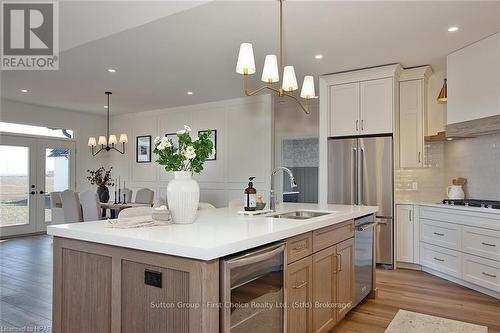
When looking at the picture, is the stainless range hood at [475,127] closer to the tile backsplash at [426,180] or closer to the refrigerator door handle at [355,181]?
the tile backsplash at [426,180]

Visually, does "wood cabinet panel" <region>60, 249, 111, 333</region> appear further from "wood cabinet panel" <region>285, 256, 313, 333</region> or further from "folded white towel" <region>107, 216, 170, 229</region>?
"wood cabinet panel" <region>285, 256, 313, 333</region>

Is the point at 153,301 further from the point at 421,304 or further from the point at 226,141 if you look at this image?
the point at 226,141

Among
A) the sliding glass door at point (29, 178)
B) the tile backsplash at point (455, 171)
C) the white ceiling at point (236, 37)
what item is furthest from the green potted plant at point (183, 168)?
the sliding glass door at point (29, 178)

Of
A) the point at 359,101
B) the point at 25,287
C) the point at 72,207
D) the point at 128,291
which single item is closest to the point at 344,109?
the point at 359,101

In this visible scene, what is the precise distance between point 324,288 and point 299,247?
0.52m

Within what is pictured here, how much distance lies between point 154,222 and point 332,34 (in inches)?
107

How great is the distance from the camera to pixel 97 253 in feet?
5.97

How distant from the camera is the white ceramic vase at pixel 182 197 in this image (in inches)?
80.8

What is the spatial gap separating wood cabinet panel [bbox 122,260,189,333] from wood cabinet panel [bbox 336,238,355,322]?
4.91ft

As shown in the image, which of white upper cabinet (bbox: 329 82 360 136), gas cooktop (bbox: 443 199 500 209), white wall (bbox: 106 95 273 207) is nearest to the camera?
gas cooktop (bbox: 443 199 500 209)

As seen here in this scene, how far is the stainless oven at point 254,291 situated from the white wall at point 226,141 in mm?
4456

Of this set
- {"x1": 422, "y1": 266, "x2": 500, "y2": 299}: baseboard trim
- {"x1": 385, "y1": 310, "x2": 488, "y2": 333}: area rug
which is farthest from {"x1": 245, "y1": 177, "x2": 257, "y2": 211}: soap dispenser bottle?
{"x1": 422, "y1": 266, "x2": 500, "y2": 299}: baseboard trim

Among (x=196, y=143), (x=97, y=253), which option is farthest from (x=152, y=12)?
(x=97, y=253)

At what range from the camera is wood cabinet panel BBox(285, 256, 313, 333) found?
2043mm
